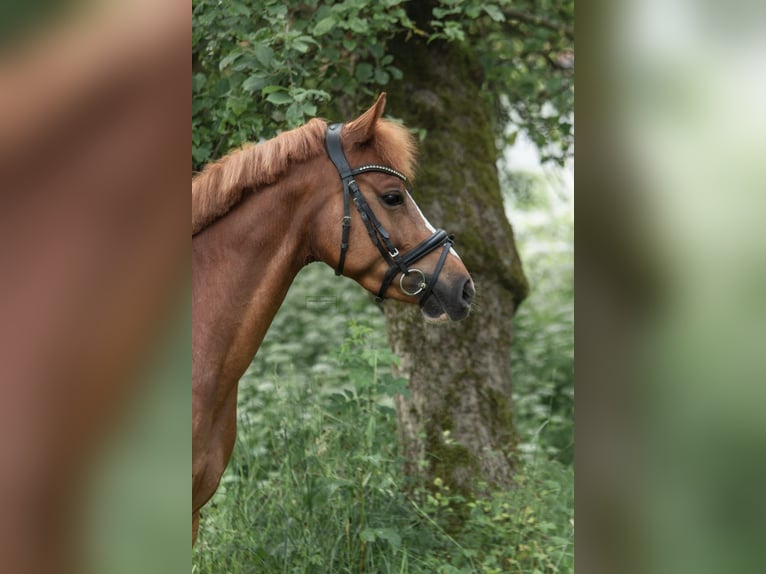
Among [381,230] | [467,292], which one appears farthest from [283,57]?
[467,292]

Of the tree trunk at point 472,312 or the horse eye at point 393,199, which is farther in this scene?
the tree trunk at point 472,312

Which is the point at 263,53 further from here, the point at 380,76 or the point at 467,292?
the point at 467,292

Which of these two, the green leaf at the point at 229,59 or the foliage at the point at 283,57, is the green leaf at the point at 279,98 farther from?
the green leaf at the point at 229,59

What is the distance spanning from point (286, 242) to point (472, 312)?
2124mm

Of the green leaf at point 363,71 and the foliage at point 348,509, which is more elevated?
the green leaf at point 363,71

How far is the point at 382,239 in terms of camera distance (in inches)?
117

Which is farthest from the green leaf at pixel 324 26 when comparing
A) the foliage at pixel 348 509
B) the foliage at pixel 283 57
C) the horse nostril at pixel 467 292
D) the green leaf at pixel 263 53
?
the foliage at pixel 348 509

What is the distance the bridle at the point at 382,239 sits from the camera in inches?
115
